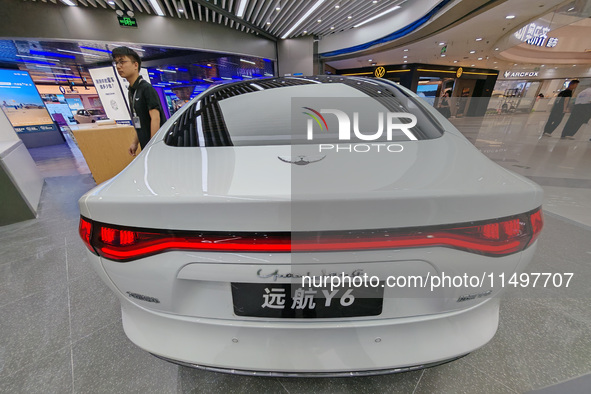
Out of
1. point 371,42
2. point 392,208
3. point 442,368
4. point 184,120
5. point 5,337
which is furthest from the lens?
point 371,42

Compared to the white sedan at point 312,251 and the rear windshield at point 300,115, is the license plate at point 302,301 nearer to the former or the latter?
the white sedan at point 312,251

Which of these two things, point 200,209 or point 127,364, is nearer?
point 200,209

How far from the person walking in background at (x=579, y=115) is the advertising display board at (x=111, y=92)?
13.9 meters

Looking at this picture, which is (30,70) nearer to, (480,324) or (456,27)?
(480,324)

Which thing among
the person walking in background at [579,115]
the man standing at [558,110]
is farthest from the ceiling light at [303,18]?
the man standing at [558,110]

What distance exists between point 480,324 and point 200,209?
980 millimetres

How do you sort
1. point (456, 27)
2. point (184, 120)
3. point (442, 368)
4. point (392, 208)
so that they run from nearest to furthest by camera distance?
point (392, 208) < point (442, 368) < point (184, 120) < point (456, 27)

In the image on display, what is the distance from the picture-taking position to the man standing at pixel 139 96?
2449 mm

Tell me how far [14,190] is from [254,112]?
346cm

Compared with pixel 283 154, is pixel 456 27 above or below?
above

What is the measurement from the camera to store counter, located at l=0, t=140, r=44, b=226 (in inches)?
105

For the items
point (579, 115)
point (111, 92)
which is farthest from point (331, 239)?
point (579, 115)

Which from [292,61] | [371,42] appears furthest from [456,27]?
[292,61]

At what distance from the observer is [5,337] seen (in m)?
1.36
